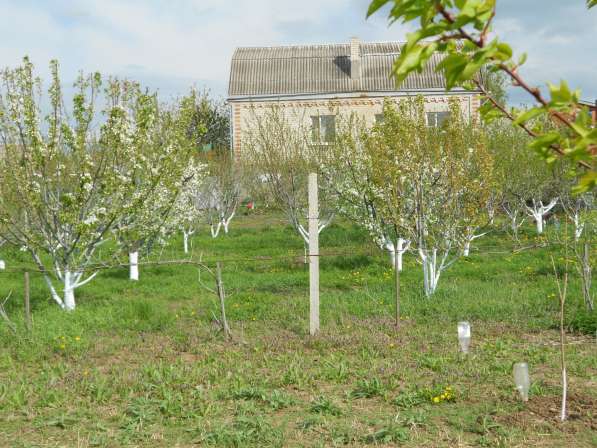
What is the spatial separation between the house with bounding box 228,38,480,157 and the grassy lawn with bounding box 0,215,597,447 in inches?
682

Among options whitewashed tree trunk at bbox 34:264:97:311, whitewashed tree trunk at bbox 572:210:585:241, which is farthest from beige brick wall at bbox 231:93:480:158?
whitewashed tree trunk at bbox 34:264:97:311

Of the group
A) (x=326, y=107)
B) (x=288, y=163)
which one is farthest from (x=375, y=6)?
(x=326, y=107)

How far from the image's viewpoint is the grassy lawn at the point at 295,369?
17.2 feet

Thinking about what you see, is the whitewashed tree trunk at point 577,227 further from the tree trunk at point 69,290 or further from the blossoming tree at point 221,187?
the blossoming tree at point 221,187

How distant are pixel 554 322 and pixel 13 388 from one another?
22.9 ft

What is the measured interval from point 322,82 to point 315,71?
3.16 ft

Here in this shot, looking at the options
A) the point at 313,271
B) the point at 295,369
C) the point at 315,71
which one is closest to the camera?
A: the point at 295,369

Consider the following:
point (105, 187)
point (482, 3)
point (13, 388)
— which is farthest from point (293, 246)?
point (482, 3)

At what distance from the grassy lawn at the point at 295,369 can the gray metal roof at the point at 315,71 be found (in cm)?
1835

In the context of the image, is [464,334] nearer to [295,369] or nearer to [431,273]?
[295,369]

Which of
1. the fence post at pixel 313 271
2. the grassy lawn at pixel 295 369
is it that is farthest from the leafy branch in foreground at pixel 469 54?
the fence post at pixel 313 271

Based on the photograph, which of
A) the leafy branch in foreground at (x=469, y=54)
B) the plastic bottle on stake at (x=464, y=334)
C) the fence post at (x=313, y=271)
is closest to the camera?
the leafy branch in foreground at (x=469, y=54)

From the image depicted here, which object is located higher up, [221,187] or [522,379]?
[221,187]

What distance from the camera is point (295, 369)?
678 centimetres
